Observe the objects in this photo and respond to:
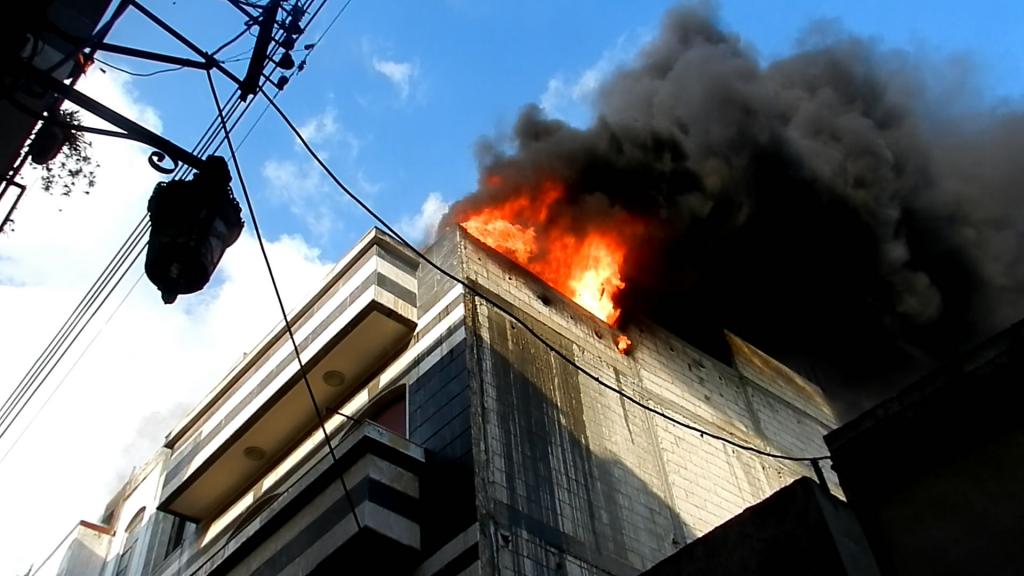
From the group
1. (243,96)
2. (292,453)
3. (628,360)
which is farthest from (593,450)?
(243,96)

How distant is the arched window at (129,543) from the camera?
2099cm

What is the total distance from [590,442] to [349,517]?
4285 millimetres

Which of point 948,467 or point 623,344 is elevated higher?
point 623,344

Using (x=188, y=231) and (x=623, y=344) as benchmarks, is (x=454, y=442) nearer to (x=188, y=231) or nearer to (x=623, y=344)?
(x=623, y=344)

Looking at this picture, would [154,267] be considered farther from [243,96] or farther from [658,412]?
[658,412]

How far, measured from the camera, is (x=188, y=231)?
6.91 m

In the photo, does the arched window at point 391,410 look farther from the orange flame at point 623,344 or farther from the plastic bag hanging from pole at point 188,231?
the plastic bag hanging from pole at point 188,231

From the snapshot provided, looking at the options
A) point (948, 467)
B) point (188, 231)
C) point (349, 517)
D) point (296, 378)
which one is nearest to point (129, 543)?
point (296, 378)

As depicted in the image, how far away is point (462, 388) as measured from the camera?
13.7 meters

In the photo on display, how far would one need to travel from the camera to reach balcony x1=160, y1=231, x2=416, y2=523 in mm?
15891

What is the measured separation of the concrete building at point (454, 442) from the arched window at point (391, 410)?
0.03m

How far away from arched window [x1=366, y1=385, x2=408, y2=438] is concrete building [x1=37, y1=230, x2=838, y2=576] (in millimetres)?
29

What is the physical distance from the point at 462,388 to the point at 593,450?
2535mm

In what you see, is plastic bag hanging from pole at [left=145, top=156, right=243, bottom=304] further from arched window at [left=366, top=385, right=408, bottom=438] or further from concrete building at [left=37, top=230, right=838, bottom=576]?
arched window at [left=366, top=385, right=408, bottom=438]
